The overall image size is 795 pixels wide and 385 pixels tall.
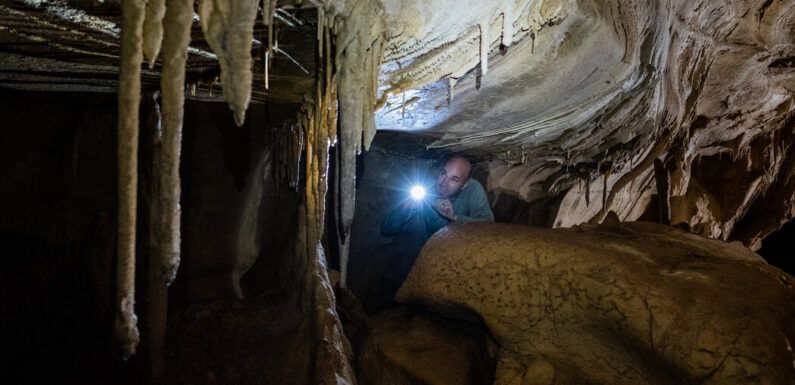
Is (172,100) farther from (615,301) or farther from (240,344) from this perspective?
(615,301)

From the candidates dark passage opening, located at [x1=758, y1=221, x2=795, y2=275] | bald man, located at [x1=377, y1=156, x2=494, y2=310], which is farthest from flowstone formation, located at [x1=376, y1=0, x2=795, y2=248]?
dark passage opening, located at [x1=758, y1=221, x2=795, y2=275]

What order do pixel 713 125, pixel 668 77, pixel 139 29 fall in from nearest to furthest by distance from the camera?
pixel 139 29 → pixel 668 77 → pixel 713 125

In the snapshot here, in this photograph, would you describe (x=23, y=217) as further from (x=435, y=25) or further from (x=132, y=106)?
(x=435, y=25)

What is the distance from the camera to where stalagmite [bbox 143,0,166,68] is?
1534mm

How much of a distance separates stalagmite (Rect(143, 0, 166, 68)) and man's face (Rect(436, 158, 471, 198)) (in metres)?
4.03

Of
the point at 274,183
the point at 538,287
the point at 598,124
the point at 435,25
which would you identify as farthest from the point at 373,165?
the point at 435,25

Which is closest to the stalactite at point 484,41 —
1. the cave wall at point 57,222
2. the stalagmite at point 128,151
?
the stalagmite at point 128,151

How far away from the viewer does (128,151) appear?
5.26 feet

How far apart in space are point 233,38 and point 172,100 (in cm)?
38

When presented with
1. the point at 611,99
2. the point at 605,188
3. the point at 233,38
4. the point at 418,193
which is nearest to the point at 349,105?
the point at 233,38

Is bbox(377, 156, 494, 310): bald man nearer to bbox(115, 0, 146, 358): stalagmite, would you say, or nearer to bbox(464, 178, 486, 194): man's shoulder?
bbox(464, 178, 486, 194): man's shoulder

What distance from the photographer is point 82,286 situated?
3.92 meters

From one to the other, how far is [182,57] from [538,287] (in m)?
3.06

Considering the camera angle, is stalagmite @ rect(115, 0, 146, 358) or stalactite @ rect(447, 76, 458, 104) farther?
stalactite @ rect(447, 76, 458, 104)
